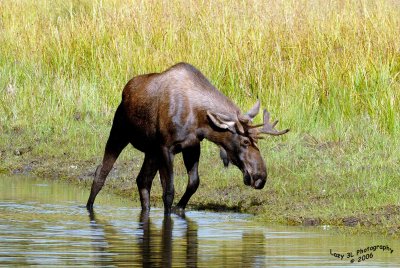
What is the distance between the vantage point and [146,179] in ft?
38.3

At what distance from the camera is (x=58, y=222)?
1034cm

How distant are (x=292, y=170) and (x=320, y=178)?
1.74 feet

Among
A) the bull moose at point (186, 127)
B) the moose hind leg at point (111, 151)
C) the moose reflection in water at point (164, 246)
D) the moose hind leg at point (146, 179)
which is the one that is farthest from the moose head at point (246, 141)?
the moose hind leg at point (111, 151)

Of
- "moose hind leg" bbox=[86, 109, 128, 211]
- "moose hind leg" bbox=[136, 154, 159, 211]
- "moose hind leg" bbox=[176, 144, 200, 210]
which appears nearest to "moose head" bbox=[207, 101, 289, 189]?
"moose hind leg" bbox=[176, 144, 200, 210]

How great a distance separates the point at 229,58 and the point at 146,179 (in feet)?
17.4

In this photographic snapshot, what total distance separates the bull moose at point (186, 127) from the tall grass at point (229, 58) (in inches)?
144

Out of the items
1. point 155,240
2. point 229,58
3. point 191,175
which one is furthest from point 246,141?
point 229,58

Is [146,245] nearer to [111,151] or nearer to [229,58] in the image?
[111,151]

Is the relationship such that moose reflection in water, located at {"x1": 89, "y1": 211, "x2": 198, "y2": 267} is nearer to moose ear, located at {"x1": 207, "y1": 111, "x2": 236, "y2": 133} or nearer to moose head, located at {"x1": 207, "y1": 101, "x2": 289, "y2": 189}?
moose head, located at {"x1": 207, "y1": 101, "x2": 289, "y2": 189}

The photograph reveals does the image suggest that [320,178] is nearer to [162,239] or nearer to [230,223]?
[230,223]

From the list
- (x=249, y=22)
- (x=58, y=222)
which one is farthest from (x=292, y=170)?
(x=249, y=22)

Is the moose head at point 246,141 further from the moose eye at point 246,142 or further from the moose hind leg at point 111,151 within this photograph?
the moose hind leg at point 111,151

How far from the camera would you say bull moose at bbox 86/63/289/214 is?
433 inches

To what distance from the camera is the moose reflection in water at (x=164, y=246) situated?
8.29m
